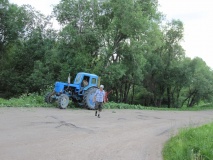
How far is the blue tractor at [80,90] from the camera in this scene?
55.3 feet

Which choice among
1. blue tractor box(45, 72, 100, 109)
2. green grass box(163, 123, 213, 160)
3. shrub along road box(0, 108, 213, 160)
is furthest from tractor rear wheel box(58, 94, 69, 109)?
green grass box(163, 123, 213, 160)

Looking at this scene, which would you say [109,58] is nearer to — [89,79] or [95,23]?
[95,23]

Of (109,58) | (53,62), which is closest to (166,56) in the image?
(109,58)

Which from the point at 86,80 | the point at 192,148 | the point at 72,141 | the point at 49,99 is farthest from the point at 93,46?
the point at 192,148

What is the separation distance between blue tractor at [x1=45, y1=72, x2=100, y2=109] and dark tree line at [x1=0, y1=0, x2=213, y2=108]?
600 cm

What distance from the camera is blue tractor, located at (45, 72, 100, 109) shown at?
16.9 meters

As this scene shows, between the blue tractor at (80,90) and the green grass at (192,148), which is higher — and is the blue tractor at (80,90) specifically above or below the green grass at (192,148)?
above

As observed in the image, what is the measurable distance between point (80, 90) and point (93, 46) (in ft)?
28.7

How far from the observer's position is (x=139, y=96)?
47281 mm

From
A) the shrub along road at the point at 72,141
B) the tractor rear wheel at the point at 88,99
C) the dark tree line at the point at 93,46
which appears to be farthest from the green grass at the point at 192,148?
the dark tree line at the point at 93,46

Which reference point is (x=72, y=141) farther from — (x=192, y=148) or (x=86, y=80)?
(x=86, y=80)

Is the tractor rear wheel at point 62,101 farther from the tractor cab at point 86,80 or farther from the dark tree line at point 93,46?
the dark tree line at point 93,46

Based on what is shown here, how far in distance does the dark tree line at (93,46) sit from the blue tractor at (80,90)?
6002mm

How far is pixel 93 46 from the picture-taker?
25.4m
